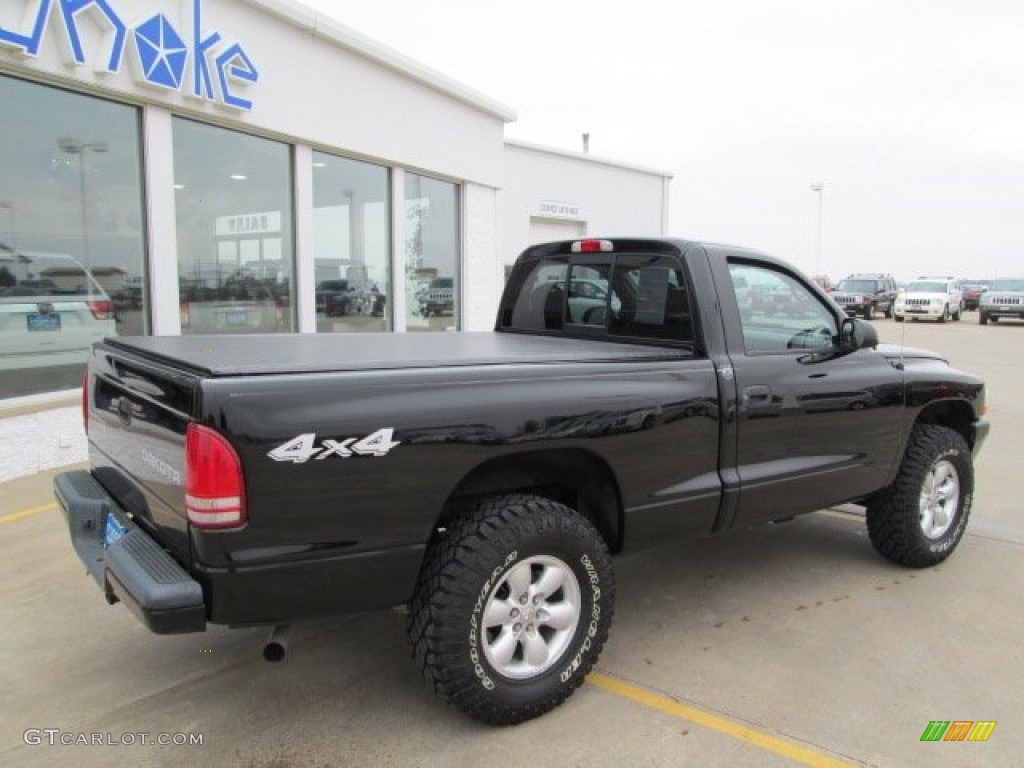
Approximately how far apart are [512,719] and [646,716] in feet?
1.69

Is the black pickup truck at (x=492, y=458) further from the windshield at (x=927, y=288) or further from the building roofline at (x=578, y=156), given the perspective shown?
the windshield at (x=927, y=288)

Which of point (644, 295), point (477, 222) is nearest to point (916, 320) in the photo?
point (477, 222)

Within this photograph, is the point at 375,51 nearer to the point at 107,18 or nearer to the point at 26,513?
the point at 107,18

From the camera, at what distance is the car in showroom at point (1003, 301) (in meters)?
29.8

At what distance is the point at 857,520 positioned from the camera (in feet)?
18.0

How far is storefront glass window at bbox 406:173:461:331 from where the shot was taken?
11.7 metres

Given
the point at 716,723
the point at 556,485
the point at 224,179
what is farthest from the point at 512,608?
the point at 224,179

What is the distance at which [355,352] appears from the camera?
A: 3232mm

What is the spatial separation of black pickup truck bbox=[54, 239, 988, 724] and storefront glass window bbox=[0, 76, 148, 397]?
4.14 metres

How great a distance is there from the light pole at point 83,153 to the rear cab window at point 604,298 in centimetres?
459

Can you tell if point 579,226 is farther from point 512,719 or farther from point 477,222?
point 512,719

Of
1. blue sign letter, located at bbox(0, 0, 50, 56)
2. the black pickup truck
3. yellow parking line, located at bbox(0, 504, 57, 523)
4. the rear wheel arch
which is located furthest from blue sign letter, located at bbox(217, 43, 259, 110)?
the rear wheel arch

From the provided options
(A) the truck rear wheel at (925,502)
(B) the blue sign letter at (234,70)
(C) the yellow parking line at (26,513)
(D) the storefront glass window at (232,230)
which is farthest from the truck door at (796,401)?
(B) the blue sign letter at (234,70)

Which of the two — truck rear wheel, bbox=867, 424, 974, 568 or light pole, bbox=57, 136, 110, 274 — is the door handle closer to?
truck rear wheel, bbox=867, 424, 974, 568
